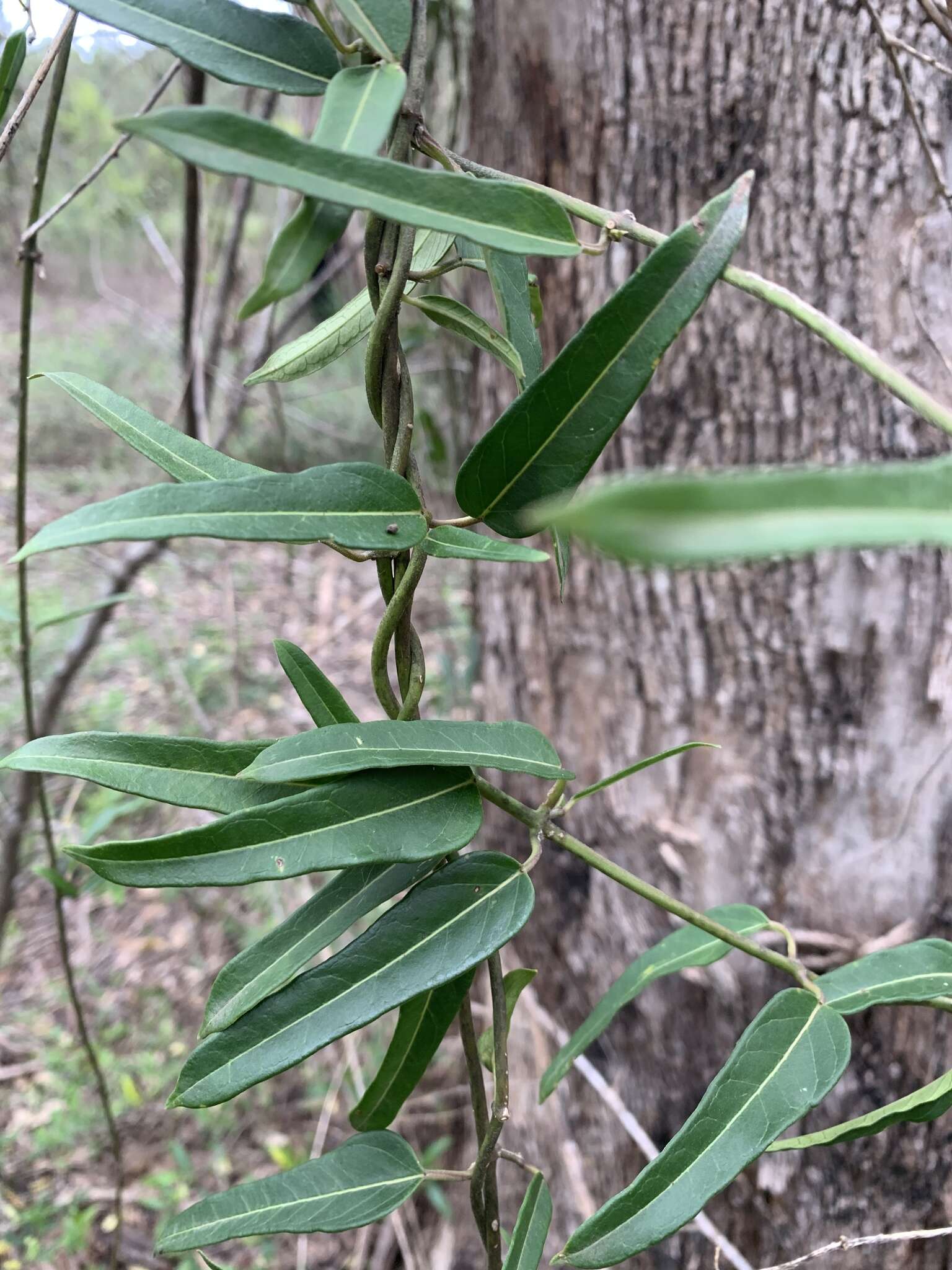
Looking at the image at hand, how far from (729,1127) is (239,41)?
0.46 metres

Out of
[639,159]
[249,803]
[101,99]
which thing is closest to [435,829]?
[249,803]

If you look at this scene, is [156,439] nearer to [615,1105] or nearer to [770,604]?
[770,604]

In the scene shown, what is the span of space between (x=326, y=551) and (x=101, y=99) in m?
1.55

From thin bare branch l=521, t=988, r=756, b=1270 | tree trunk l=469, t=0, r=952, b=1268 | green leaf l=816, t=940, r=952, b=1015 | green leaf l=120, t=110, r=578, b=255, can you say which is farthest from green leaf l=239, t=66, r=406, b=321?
thin bare branch l=521, t=988, r=756, b=1270

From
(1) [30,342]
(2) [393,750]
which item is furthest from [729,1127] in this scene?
(1) [30,342]

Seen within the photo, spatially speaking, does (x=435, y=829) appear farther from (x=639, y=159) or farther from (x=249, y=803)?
(x=639, y=159)

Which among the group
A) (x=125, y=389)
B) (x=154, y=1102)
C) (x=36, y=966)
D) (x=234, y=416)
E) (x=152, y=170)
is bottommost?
(x=154, y=1102)

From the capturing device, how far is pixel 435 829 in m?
0.32

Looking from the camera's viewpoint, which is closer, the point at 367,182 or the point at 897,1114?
the point at 367,182

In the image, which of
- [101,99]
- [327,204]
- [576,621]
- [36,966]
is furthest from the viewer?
[101,99]

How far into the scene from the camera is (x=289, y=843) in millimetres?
299

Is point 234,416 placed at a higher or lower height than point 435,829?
higher

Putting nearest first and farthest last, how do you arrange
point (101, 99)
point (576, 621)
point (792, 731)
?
point (792, 731) < point (576, 621) < point (101, 99)

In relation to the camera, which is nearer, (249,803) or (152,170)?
(249,803)
